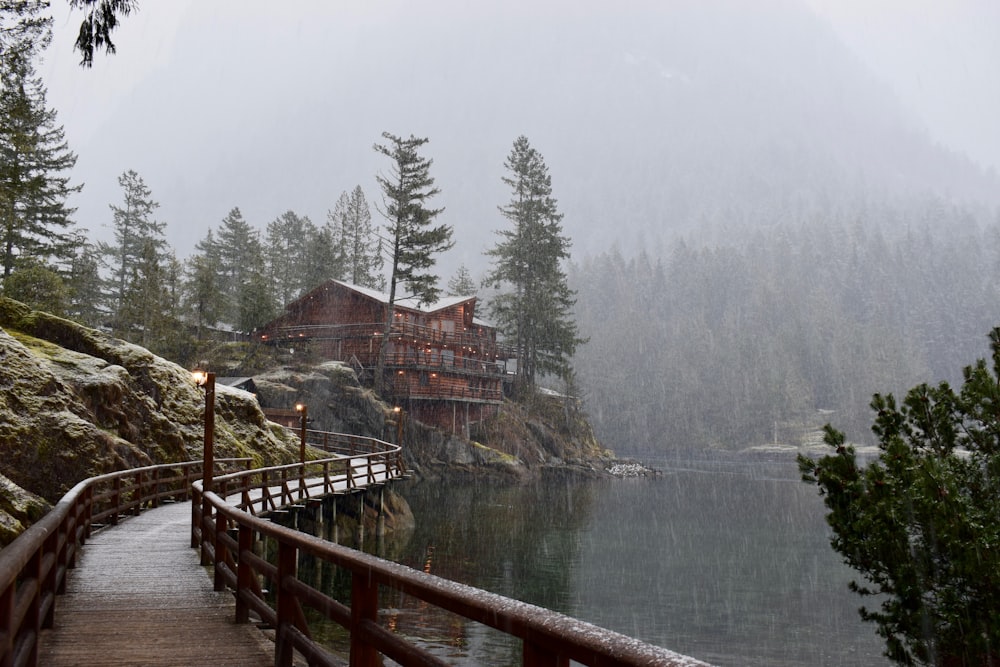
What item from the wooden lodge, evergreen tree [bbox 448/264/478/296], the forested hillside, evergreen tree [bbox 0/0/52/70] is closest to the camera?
evergreen tree [bbox 0/0/52/70]

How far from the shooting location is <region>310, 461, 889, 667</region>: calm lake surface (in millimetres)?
17047

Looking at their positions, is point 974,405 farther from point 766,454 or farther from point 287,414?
point 766,454

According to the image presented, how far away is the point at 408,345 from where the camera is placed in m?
54.0

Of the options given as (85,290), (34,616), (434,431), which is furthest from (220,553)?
(85,290)

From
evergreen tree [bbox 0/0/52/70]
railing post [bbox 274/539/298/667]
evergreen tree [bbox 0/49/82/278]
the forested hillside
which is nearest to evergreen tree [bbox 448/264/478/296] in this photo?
the forested hillside

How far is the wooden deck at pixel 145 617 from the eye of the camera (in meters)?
6.37

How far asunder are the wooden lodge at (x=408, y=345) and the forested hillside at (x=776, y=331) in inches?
2155

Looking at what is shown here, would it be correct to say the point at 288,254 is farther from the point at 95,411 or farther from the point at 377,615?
the point at 377,615

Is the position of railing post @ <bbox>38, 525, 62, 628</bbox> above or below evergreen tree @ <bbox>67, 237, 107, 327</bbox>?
below

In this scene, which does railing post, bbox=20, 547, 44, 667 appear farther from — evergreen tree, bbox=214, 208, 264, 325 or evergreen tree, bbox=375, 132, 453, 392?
evergreen tree, bbox=214, 208, 264, 325

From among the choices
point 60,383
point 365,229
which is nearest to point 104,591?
point 60,383

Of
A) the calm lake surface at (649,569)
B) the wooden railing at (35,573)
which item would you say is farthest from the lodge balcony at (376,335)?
the wooden railing at (35,573)

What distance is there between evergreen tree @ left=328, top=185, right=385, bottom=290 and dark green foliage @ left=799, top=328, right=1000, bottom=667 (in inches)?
2646

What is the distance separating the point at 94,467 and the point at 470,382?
3964cm
